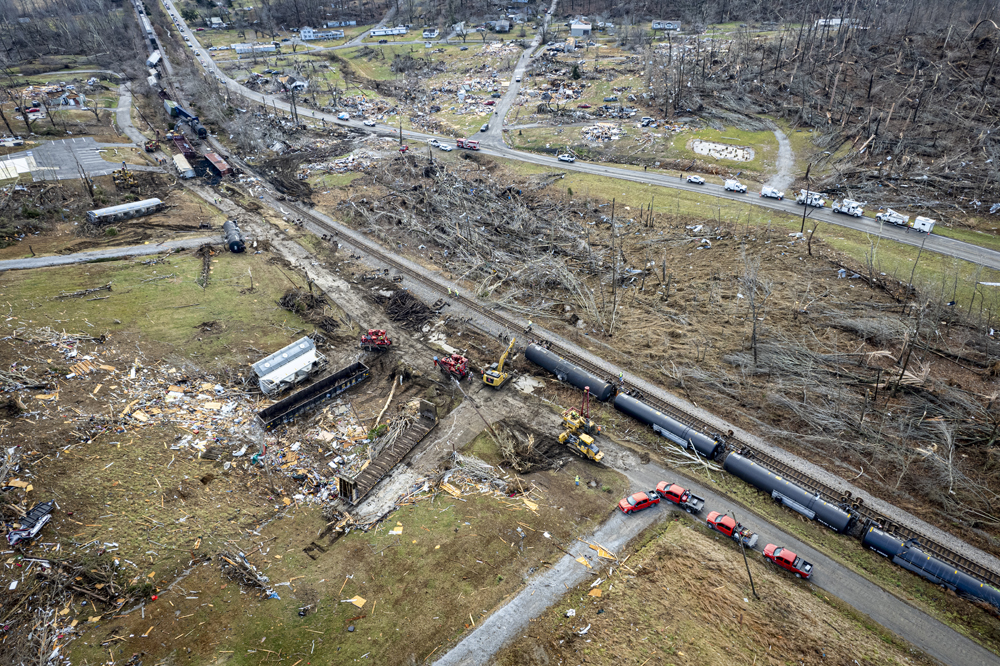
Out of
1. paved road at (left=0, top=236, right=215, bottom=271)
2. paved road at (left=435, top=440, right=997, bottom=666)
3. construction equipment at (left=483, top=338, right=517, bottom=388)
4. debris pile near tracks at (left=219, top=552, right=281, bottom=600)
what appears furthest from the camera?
paved road at (left=0, top=236, right=215, bottom=271)

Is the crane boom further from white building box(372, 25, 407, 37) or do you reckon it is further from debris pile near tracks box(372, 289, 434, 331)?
white building box(372, 25, 407, 37)

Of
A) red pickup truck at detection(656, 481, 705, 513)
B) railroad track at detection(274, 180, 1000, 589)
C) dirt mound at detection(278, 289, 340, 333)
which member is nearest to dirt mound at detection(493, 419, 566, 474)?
red pickup truck at detection(656, 481, 705, 513)

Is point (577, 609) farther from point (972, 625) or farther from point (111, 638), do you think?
point (111, 638)

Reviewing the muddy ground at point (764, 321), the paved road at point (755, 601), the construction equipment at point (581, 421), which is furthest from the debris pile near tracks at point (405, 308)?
the paved road at point (755, 601)

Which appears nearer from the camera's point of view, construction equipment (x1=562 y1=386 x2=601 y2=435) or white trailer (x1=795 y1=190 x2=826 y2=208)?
construction equipment (x1=562 y1=386 x2=601 y2=435)

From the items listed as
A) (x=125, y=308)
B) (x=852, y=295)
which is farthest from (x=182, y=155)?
(x=852, y=295)

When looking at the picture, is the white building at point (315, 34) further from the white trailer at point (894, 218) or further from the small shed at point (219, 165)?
the white trailer at point (894, 218)

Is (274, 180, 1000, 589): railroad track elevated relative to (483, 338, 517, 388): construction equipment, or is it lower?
lower

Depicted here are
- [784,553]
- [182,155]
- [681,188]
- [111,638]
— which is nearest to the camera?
[111,638]
